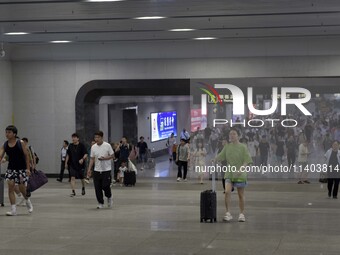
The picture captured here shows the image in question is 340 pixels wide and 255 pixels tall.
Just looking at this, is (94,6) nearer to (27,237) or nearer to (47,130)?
(27,237)

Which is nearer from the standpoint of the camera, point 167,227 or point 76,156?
point 167,227

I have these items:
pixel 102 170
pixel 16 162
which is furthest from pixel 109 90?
pixel 16 162

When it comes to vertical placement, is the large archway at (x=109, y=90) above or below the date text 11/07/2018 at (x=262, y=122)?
above

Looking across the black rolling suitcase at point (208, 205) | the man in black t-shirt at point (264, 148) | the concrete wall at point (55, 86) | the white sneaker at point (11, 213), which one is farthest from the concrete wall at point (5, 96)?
the black rolling suitcase at point (208, 205)

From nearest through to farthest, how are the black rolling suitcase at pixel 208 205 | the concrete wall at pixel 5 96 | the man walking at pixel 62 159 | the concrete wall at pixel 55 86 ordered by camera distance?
the black rolling suitcase at pixel 208 205, the man walking at pixel 62 159, the concrete wall at pixel 5 96, the concrete wall at pixel 55 86

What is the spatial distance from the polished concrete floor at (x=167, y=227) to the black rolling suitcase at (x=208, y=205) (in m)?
0.30

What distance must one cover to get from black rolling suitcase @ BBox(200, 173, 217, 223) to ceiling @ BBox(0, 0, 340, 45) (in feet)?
16.2

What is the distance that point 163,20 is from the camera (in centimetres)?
2134

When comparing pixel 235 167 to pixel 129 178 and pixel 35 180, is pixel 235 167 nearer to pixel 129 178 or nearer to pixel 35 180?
pixel 35 180

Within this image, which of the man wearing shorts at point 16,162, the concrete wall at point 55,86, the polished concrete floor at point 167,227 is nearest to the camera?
the polished concrete floor at point 167,227

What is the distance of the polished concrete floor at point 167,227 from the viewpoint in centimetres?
1169

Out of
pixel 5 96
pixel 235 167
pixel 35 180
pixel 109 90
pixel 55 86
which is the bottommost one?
pixel 35 180

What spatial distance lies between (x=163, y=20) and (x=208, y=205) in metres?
8.09

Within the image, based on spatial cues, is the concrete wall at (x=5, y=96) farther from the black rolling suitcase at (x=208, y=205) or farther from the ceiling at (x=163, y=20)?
the black rolling suitcase at (x=208, y=205)
